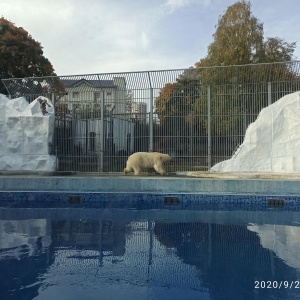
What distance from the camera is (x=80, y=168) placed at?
14.5m

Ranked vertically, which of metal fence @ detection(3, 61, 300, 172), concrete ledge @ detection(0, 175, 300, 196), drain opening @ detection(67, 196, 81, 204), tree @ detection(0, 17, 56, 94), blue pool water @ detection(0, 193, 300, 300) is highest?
tree @ detection(0, 17, 56, 94)

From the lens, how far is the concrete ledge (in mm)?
10578

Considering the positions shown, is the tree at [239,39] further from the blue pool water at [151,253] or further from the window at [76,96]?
the blue pool water at [151,253]

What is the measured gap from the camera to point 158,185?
441 inches

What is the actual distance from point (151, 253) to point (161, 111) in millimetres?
8723

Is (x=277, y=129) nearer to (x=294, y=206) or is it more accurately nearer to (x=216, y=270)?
(x=294, y=206)

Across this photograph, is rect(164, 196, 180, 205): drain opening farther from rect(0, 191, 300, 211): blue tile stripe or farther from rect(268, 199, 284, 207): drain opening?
rect(268, 199, 284, 207): drain opening

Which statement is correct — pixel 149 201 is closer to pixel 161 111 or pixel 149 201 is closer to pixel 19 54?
pixel 161 111

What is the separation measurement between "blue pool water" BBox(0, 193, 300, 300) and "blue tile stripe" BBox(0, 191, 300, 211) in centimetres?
20

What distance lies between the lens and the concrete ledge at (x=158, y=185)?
416 inches

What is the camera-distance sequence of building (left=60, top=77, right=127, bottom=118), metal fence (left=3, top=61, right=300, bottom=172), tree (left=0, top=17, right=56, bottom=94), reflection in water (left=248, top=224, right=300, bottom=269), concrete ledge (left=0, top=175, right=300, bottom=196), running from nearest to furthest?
1. reflection in water (left=248, top=224, right=300, bottom=269)
2. concrete ledge (left=0, top=175, right=300, bottom=196)
3. metal fence (left=3, top=61, right=300, bottom=172)
4. building (left=60, top=77, right=127, bottom=118)
5. tree (left=0, top=17, right=56, bottom=94)

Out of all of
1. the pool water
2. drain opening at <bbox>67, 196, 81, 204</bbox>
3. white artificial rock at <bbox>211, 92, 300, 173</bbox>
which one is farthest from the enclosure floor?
the pool water

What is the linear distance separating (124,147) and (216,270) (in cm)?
963

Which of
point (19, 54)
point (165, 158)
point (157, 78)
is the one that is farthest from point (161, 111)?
point (19, 54)
